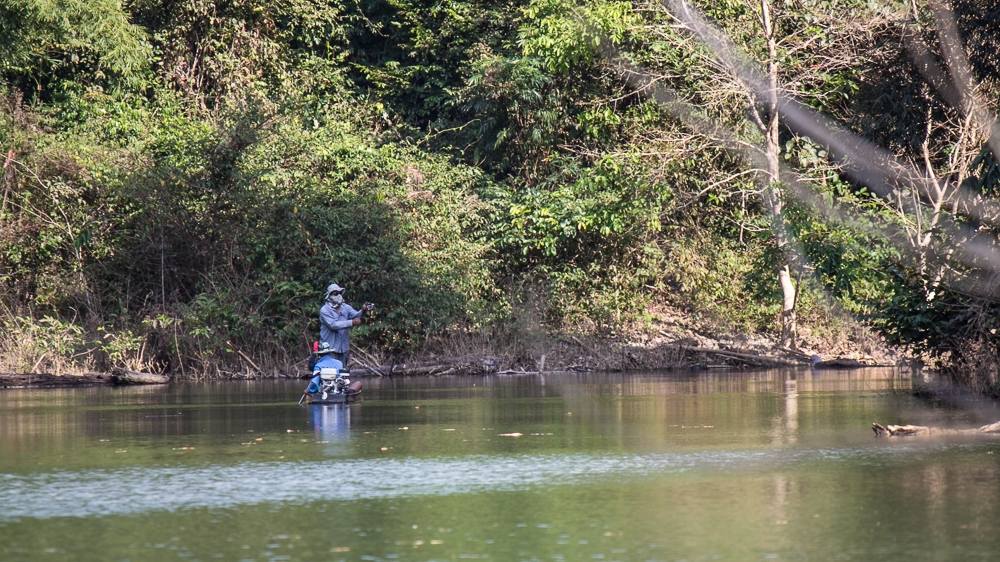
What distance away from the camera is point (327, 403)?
2455 cm

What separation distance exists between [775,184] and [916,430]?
21485mm

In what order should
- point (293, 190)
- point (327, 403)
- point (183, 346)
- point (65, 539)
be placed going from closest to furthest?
point (65, 539) → point (327, 403) → point (183, 346) → point (293, 190)

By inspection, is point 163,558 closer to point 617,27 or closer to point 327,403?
point 327,403

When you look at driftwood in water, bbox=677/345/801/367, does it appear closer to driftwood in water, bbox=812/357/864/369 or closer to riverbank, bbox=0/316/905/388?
riverbank, bbox=0/316/905/388

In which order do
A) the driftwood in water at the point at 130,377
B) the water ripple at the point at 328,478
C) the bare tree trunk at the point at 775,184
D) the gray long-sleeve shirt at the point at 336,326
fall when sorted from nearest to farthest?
the water ripple at the point at 328,478 < the gray long-sleeve shirt at the point at 336,326 < the driftwood in water at the point at 130,377 < the bare tree trunk at the point at 775,184

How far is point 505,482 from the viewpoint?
13445 millimetres

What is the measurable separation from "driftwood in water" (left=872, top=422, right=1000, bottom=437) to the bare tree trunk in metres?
21.0

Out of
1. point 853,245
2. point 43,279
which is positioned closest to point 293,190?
point 43,279

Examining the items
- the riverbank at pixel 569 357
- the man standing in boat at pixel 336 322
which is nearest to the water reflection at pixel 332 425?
the man standing in boat at pixel 336 322

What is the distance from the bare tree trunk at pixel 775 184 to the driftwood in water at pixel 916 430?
21.0 metres

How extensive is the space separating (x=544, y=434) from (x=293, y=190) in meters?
21.3

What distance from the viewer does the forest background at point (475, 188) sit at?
3684cm

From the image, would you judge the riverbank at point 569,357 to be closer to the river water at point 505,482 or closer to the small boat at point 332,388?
the small boat at point 332,388

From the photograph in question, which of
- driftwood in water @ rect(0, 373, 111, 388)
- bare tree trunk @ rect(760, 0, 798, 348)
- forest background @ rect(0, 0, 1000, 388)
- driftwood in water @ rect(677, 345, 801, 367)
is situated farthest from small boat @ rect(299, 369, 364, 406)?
bare tree trunk @ rect(760, 0, 798, 348)
